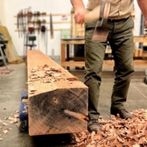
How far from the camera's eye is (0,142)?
Answer: 7.02 feet

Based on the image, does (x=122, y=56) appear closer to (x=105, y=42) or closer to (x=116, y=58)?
(x=116, y=58)

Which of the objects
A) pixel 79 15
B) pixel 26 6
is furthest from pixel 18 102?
pixel 26 6

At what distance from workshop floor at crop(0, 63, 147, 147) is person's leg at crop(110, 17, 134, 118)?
0.78 ft

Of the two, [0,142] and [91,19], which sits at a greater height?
[91,19]

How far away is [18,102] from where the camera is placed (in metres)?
3.21

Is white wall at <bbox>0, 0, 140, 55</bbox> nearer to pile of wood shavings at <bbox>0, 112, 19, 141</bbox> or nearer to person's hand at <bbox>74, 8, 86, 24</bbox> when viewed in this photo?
pile of wood shavings at <bbox>0, 112, 19, 141</bbox>

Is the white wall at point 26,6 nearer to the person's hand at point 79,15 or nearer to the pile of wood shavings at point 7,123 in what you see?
the pile of wood shavings at point 7,123

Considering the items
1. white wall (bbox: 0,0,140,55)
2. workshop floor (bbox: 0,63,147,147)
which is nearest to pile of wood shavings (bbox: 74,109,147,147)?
workshop floor (bbox: 0,63,147,147)

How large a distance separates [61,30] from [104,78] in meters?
2.95

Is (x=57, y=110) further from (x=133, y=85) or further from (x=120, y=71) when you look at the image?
(x=133, y=85)

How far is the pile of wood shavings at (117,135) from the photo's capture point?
196 cm

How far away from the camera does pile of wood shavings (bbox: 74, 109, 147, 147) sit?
1.96 metres

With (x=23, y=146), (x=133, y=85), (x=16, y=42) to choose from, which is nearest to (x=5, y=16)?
(x=16, y=42)

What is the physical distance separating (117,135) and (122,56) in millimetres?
638
